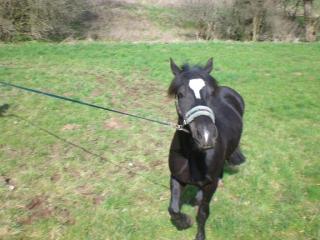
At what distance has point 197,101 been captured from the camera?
400 cm

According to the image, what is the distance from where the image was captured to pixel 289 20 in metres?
24.6

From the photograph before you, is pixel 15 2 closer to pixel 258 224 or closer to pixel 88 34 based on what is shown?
pixel 88 34

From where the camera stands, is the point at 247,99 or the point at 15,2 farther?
the point at 15,2

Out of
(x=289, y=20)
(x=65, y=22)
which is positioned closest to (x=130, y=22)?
(x=65, y=22)

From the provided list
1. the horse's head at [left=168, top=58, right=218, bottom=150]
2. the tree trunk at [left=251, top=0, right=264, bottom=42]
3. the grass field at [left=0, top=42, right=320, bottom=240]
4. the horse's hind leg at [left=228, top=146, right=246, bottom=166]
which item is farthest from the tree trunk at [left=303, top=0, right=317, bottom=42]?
the horse's head at [left=168, top=58, right=218, bottom=150]

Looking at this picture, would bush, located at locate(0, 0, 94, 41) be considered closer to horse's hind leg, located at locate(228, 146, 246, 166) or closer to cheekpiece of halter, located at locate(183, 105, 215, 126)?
horse's hind leg, located at locate(228, 146, 246, 166)

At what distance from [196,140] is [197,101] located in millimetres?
447

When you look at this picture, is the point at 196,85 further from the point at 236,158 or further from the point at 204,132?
the point at 236,158

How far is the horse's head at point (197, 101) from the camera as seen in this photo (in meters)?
3.72

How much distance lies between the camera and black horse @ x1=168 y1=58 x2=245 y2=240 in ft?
12.5

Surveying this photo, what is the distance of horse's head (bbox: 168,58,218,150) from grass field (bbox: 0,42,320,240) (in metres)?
1.94

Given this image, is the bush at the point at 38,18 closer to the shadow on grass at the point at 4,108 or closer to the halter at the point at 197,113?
the shadow on grass at the point at 4,108

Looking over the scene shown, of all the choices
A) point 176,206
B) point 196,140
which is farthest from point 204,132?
point 176,206

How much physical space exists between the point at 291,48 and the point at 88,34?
10.7 metres
